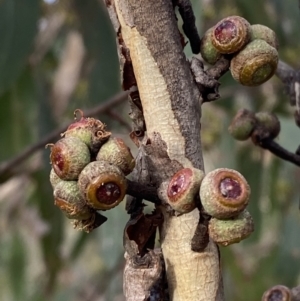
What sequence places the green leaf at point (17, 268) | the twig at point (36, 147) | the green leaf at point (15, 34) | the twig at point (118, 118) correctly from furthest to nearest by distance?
1. the green leaf at point (17, 268)
2. the green leaf at point (15, 34)
3. the twig at point (36, 147)
4. the twig at point (118, 118)

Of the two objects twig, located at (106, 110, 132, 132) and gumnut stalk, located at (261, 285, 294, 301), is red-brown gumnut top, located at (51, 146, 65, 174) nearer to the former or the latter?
gumnut stalk, located at (261, 285, 294, 301)

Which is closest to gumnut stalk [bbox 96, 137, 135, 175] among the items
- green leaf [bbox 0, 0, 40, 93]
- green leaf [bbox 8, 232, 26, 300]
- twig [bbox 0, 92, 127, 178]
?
twig [bbox 0, 92, 127, 178]

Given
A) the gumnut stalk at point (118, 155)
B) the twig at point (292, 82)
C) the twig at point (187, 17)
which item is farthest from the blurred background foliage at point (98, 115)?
the gumnut stalk at point (118, 155)

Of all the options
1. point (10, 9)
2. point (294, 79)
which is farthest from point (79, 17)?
point (294, 79)

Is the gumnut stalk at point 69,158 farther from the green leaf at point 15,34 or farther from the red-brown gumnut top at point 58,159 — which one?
the green leaf at point 15,34

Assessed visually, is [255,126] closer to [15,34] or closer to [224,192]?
[224,192]

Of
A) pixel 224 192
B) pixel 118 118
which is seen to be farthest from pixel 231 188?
pixel 118 118
